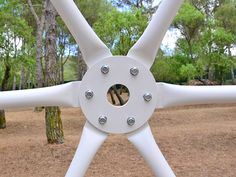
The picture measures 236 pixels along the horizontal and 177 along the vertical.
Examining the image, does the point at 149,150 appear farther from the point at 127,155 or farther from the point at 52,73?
the point at 52,73

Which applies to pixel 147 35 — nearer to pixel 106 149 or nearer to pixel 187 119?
pixel 106 149

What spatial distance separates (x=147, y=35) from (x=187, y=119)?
12.7 meters

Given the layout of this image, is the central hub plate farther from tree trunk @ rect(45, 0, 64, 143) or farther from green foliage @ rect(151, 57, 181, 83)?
green foliage @ rect(151, 57, 181, 83)

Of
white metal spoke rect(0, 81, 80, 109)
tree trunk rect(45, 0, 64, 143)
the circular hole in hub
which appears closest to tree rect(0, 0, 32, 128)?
the circular hole in hub

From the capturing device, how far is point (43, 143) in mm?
9609

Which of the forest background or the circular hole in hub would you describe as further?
the forest background

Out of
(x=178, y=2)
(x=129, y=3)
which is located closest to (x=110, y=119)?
(x=178, y=2)

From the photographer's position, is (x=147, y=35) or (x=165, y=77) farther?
(x=165, y=77)

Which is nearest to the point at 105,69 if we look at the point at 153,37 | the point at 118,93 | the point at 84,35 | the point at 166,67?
the point at 84,35

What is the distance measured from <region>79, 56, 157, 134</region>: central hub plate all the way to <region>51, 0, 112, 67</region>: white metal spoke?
0.42 feet

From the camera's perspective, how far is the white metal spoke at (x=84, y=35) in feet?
9.62

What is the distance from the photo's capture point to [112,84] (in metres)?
2.90

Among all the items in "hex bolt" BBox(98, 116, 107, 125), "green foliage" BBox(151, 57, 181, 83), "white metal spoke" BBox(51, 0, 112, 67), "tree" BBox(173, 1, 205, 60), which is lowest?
"green foliage" BBox(151, 57, 181, 83)

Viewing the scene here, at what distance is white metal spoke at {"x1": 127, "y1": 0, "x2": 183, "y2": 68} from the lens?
293 centimetres
